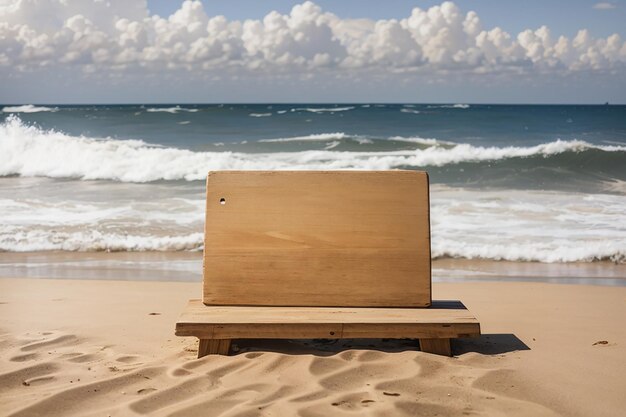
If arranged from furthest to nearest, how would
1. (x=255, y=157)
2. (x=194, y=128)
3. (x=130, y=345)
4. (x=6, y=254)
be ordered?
(x=194, y=128) → (x=255, y=157) → (x=6, y=254) → (x=130, y=345)

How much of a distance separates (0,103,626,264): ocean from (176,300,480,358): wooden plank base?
491 centimetres

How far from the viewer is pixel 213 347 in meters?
4.06

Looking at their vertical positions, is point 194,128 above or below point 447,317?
above

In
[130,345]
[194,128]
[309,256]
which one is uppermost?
[194,128]

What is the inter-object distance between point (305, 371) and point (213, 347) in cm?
55

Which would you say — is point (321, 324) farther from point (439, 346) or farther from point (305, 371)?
point (439, 346)

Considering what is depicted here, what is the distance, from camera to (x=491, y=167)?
20.9 m

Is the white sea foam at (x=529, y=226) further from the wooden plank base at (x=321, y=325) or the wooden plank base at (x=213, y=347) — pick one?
the wooden plank base at (x=213, y=347)

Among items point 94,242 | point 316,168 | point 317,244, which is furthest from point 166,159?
point 317,244

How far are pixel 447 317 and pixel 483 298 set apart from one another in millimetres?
2256

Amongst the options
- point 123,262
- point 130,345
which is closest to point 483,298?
point 130,345

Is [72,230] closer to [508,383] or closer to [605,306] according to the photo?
[605,306]

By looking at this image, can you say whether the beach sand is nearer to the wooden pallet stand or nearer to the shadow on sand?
the shadow on sand

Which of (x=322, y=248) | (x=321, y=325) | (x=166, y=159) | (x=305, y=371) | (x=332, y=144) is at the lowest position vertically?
(x=305, y=371)
